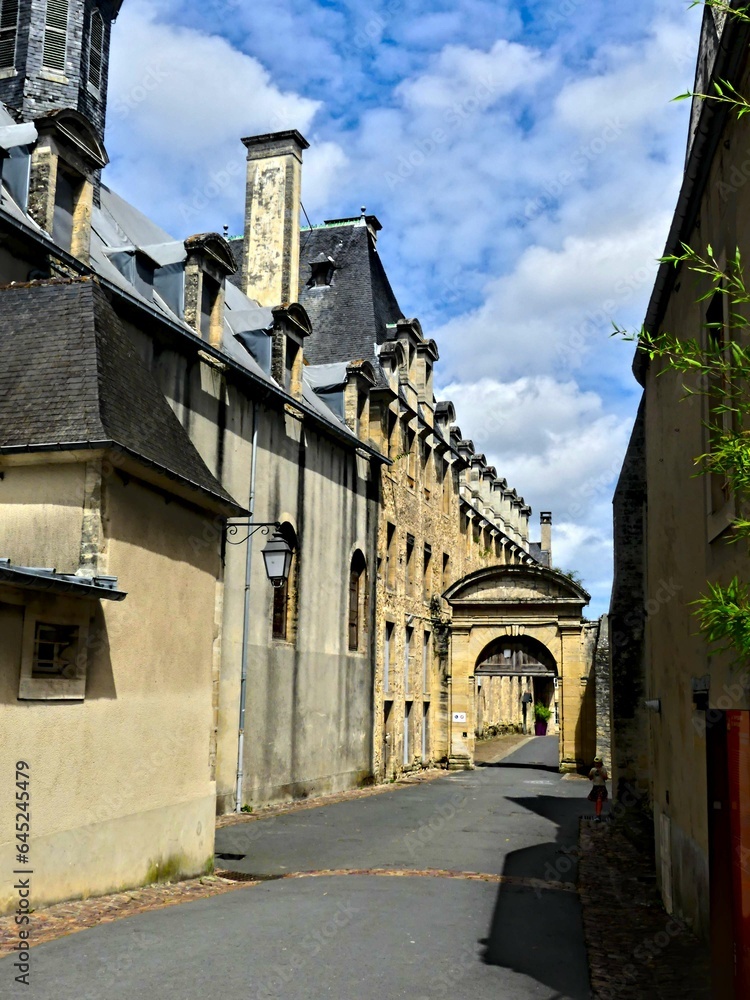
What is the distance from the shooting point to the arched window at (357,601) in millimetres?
22342

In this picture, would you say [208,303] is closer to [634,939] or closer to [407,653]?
[634,939]

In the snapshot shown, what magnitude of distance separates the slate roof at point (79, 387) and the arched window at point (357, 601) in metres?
11.7

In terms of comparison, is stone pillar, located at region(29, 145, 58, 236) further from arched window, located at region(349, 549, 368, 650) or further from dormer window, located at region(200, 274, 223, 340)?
arched window, located at region(349, 549, 368, 650)

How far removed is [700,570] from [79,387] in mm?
5544

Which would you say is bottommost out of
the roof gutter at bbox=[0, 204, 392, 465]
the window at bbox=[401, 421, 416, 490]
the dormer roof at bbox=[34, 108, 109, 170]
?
the roof gutter at bbox=[0, 204, 392, 465]

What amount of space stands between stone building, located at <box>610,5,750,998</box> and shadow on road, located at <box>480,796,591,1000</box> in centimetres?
90

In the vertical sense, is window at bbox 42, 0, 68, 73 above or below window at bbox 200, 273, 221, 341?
above

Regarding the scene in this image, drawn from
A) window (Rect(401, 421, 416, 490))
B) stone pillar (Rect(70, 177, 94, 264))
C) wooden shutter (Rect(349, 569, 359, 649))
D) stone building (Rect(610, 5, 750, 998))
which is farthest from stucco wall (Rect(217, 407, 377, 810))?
stone building (Rect(610, 5, 750, 998))

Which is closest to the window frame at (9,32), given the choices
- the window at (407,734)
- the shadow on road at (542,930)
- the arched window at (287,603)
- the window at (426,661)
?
the arched window at (287,603)

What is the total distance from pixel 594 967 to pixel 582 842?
725 centimetres

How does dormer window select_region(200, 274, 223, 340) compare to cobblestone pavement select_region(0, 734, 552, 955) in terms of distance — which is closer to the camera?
cobblestone pavement select_region(0, 734, 552, 955)

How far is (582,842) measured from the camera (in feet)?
45.9

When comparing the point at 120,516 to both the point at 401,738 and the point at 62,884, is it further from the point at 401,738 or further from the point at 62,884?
the point at 401,738

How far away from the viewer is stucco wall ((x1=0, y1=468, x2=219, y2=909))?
7887 mm
